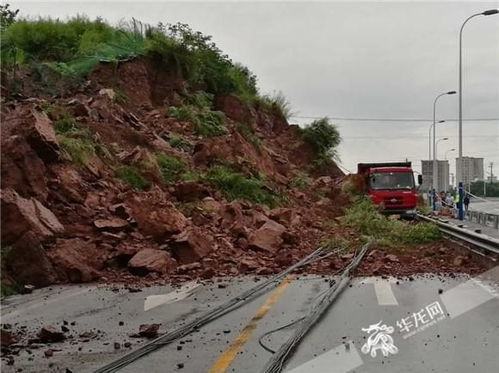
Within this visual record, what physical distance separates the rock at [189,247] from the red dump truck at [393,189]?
1765 centimetres

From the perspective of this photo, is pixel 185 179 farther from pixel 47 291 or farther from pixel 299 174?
pixel 299 174

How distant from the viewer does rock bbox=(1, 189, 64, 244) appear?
449 inches

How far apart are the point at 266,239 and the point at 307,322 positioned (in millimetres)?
7085

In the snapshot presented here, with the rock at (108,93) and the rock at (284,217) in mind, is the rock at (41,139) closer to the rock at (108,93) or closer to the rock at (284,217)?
the rock at (284,217)

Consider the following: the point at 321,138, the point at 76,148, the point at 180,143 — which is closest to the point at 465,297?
the point at 76,148

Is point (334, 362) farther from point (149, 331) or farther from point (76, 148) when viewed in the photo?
point (76, 148)

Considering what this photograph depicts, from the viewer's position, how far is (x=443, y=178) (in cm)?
8019

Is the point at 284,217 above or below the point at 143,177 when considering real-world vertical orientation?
below

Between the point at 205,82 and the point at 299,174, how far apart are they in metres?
6.97

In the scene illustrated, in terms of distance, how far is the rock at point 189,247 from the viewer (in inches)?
514

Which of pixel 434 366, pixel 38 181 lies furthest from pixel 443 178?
pixel 434 366

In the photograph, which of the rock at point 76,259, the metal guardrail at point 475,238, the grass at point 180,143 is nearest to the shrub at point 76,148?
the rock at point 76,259

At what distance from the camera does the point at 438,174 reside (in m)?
70.2

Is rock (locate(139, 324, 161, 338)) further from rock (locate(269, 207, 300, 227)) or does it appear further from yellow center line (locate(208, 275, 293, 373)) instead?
rock (locate(269, 207, 300, 227))
